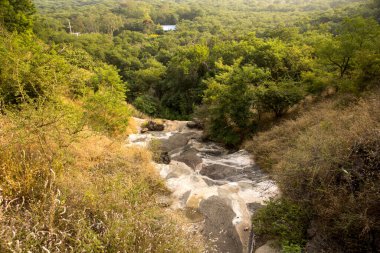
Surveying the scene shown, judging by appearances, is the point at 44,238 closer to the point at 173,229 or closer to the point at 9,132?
the point at 173,229

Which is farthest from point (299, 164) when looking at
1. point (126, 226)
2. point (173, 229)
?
point (126, 226)

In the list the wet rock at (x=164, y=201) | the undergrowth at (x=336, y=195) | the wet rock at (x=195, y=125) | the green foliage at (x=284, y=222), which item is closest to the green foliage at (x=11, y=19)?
the wet rock at (x=195, y=125)

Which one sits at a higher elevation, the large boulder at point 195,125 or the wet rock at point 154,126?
the wet rock at point 154,126

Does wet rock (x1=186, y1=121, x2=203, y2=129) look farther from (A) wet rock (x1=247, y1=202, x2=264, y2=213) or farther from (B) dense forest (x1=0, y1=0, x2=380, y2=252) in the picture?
(A) wet rock (x1=247, y1=202, x2=264, y2=213)

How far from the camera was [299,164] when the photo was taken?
16.2 ft

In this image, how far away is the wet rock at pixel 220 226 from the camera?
4.84 metres

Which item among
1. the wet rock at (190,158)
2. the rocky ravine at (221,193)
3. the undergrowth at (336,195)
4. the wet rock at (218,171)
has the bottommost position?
the wet rock at (190,158)

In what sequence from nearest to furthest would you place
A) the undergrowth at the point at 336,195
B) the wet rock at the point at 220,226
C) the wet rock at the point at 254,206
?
1. the undergrowth at the point at 336,195
2. the wet rock at the point at 220,226
3. the wet rock at the point at 254,206

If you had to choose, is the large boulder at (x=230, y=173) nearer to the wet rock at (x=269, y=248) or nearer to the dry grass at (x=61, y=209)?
the wet rock at (x=269, y=248)

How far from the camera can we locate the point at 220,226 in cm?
540

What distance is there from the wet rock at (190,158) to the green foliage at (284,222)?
504 centimetres

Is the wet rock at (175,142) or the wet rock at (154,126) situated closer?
the wet rock at (175,142)

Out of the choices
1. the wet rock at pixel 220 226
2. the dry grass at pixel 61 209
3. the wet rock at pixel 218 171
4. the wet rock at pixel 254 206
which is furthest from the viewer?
the wet rock at pixel 218 171

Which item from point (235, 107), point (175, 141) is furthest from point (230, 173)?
point (175, 141)
